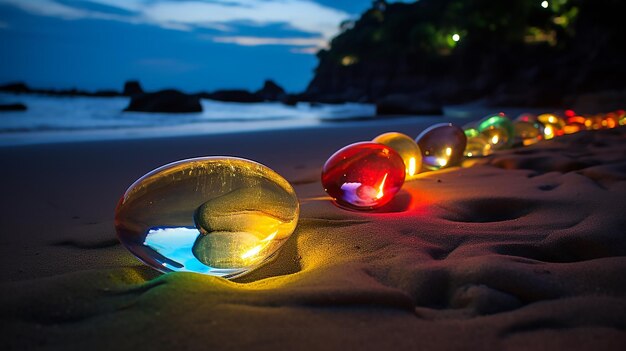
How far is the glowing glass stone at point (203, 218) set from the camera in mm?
1243

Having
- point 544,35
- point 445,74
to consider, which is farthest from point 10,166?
point 445,74

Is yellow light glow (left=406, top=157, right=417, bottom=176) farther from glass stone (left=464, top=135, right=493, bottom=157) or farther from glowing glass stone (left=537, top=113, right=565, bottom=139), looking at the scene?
glowing glass stone (left=537, top=113, right=565, bottom=139)

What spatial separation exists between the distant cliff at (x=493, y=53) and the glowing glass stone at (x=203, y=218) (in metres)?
5.09

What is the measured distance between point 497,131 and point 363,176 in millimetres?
2646

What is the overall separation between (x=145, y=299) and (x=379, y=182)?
117 cm

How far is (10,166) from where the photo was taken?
10.3ft

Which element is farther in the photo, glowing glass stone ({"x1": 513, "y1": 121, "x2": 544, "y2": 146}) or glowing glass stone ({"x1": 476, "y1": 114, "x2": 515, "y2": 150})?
glowing glass stone ({"x1": 513, "y1": 121, "x2": 544, "y2": 146})

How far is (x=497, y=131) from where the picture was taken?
4.06 m

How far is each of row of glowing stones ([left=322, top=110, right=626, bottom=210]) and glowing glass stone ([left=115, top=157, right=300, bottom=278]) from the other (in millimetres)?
614

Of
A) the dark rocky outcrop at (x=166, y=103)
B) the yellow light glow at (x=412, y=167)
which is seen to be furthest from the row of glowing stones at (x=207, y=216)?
the dark rocky outcrop at (x=166, y=103)

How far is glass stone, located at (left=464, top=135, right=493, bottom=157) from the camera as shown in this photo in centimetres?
373

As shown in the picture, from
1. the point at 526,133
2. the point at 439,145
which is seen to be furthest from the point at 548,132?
the point at 439,145

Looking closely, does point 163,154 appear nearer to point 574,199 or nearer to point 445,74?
point 574,199

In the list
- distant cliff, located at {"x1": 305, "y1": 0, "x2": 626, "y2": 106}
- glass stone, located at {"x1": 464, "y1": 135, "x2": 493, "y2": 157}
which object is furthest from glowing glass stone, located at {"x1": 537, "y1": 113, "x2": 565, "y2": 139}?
glass stone, located at {"x1": 464, "y1": 135, "x2": 493, "y2": 157}
